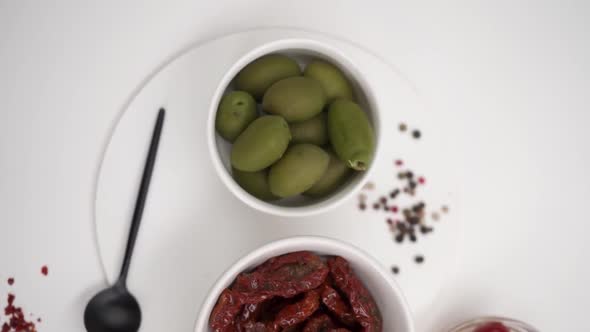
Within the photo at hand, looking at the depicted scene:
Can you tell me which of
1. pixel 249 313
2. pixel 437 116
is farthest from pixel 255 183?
pixel 437 116

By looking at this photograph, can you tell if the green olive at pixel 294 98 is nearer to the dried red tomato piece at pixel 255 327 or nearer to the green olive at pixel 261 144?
the green olive at pixel 261 144

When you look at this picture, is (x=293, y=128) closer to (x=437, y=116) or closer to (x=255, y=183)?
(x=255, y=183)

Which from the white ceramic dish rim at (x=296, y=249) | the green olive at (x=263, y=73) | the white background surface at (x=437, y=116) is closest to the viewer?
the white ceramic dish rim at (x=296, y=249)

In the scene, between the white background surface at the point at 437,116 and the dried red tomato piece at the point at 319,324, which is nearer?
the dried red tomato piece at the point at 319,324

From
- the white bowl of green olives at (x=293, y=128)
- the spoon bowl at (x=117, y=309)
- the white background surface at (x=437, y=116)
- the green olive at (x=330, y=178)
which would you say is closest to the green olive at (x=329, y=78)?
the white bowl of green olives at (x=293, y=128)

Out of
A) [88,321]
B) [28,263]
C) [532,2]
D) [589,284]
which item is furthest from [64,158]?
[589,284]

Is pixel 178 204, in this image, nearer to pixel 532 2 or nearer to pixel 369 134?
pixel 369 134
